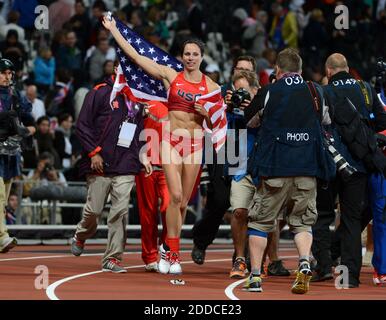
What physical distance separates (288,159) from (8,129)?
5127 mm

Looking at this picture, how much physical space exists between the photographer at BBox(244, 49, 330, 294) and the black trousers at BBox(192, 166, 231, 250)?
282cm

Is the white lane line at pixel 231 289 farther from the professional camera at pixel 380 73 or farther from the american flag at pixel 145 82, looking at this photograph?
the professional camera at pixel 380 73

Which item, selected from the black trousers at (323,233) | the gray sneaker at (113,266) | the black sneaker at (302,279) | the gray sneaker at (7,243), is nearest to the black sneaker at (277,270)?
the black trousers at (323,233)

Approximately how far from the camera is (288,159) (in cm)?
1386

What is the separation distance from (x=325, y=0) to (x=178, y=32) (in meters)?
5.06

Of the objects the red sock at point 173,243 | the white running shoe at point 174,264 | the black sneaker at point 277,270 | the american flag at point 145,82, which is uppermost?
the american flag at point 145,82

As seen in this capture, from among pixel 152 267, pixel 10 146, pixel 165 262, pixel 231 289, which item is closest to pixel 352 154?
pixel 231 289

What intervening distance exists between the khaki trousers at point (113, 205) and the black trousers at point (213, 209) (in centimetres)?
120

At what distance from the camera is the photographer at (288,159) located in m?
13.9

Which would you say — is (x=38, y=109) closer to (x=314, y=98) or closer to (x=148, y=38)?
(x=148, y=38)

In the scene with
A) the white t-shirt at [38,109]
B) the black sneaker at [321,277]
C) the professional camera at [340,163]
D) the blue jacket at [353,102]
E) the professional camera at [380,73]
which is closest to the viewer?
the professional camera at [340,163]
